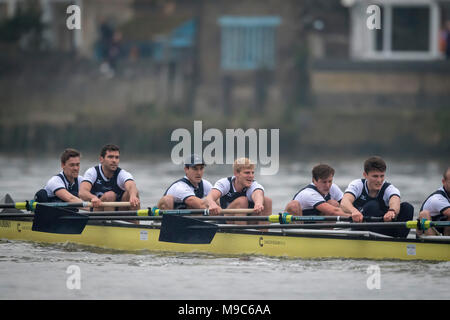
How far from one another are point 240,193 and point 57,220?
2.67 metres

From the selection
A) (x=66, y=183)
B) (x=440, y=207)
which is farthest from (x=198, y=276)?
(x=440, y=207)

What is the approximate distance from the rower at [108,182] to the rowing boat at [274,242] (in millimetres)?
427

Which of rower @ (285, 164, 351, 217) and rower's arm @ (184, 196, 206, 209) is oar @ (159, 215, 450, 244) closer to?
rower's arm @ (184, 196, 206, 209)

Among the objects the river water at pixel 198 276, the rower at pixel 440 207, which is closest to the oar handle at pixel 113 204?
the river water at pixel 198 276

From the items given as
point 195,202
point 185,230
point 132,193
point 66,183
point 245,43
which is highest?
point 245,43

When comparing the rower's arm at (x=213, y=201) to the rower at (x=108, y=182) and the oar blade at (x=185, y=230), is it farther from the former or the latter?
the rower at (x=108, y=182)

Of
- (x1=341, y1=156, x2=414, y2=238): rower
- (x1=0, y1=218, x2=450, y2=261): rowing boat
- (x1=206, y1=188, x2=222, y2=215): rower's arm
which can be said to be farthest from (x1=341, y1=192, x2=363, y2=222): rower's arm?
(x1=206, y1=188, x2=222, y2=215): rower's arm

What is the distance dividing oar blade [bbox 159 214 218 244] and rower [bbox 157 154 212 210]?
1.34 ft

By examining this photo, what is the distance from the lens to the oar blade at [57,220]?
575 inches

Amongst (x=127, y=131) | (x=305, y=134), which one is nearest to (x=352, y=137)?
(x=305, y=134)

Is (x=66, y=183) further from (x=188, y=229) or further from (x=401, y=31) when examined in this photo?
(x=401, y=31)

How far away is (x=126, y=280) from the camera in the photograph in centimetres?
1297

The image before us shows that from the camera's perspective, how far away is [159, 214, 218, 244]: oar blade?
45.8ft

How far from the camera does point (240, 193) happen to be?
14.3 metres
